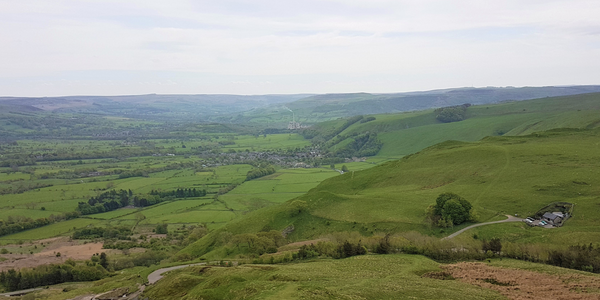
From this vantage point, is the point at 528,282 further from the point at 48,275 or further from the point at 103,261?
the point at 103,261

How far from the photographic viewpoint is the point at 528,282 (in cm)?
3934

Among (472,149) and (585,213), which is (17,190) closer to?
(472,149)

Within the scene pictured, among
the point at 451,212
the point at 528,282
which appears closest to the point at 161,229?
the point at 451,212

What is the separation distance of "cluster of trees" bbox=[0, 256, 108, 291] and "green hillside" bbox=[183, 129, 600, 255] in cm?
2045

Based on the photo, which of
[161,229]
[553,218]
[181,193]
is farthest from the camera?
[181,193]

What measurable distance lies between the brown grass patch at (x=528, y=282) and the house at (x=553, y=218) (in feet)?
74.0

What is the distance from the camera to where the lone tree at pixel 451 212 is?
215 feet

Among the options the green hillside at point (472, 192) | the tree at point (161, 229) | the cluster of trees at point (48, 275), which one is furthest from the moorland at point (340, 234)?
the tree at point (161, 229)

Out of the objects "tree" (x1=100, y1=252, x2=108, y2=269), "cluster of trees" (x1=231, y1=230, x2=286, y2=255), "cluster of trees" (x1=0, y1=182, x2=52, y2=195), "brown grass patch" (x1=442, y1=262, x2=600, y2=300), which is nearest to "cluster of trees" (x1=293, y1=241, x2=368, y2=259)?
"cluster of trees" (x1=231, y1=230, x2=286, y2=255)

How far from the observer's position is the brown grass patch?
35500mm

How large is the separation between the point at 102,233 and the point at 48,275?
4319 centimetres

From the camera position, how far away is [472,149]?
346 feet

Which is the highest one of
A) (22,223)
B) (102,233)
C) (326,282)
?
(326,282)

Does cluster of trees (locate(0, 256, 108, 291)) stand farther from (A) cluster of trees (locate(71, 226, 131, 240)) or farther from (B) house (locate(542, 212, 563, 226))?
(B) house (locate(542, 212, 563, 226))
